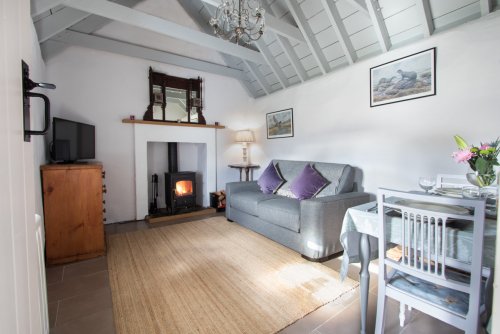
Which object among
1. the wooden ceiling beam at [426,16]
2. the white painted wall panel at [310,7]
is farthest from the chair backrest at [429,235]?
the white painted wall panel at [310,7]

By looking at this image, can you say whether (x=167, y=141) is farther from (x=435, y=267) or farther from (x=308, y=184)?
(x=435, y=267)

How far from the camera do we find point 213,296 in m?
1.80

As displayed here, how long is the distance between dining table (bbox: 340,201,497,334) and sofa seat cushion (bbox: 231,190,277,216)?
1.57 meters

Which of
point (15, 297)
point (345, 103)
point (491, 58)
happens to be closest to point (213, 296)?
point (15, 297)

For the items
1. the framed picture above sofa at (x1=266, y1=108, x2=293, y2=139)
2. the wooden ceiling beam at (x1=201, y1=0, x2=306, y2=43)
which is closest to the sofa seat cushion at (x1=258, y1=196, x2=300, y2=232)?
the framed picture above sofa at (x1=266, y1=108, x2=293, y2=139)

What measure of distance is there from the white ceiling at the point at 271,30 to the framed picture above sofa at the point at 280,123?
0.50 meters

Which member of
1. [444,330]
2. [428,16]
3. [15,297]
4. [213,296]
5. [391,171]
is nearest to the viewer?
[15,297]

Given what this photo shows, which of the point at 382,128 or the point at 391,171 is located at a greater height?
the point at 382,128

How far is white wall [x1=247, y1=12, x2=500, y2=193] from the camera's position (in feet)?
6.84

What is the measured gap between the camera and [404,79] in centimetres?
259

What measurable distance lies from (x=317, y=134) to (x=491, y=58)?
1968 millimetres

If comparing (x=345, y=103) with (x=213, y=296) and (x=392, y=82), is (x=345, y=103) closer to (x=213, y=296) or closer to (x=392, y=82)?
(x=392, y=82)

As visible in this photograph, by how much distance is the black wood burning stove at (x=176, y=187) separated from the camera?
4.03 meters

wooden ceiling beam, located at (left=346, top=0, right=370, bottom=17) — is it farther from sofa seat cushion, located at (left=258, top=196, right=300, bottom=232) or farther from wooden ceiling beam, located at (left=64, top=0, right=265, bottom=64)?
sofa seat cushion, located at (left=258, top=196, right=300, bottom=232)
